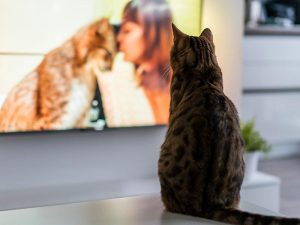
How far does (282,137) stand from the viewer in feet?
13.2

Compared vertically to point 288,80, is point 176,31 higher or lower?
higher

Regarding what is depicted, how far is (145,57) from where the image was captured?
2.40 metres

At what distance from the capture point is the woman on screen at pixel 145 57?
234 centimetres

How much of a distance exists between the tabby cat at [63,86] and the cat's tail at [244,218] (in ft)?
4.08

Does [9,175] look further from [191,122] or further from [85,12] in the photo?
[191,122]

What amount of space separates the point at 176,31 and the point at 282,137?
2969 mm

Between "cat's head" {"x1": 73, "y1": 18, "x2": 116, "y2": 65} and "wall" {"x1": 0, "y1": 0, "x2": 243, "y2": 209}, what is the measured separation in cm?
40

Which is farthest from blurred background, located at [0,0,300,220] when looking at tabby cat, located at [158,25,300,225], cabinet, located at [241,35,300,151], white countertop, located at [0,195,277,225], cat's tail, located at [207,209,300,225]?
cat's tail, located at [207,209,300,225]

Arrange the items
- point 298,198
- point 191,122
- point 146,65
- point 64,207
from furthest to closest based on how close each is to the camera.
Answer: point 298,198
point 146,65
point 64,207
point 191,122

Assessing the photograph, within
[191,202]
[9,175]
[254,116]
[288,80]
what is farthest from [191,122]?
[288,80]

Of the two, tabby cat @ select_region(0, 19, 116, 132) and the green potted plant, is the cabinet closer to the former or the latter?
the green potted plant

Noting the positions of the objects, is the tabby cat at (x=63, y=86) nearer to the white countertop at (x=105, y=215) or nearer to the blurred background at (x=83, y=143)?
the blurred background at (x=83, y=143)

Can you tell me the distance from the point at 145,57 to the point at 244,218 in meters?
1.43

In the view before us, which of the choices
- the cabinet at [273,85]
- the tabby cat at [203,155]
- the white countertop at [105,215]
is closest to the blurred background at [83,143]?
the cabinet at [273,85]
